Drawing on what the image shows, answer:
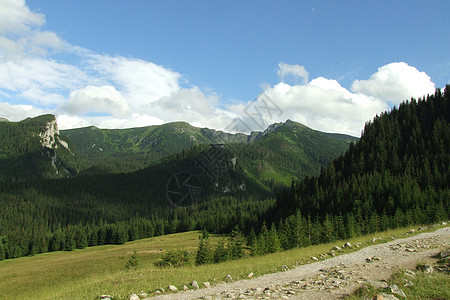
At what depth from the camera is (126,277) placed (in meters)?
19.6

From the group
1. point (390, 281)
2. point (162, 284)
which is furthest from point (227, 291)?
point (390, 281)

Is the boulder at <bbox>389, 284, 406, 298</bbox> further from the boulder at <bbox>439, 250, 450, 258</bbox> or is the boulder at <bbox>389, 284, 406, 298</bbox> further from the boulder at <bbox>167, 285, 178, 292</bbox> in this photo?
the boulder at <bbox>167, 285, 178, 292</bbox>

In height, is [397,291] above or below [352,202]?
above

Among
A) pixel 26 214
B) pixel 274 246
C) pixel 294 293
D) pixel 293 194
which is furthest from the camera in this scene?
pixel 26 214

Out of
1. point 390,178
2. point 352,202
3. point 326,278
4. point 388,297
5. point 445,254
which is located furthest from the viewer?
point 390,178

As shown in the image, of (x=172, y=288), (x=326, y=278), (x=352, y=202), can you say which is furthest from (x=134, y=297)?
(x=352, y=202)

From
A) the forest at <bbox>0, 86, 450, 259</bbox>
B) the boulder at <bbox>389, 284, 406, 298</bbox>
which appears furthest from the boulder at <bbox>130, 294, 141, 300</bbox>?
the forest at <bbox>0, 86, 450, 259</bbox>

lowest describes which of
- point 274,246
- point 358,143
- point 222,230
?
point 222,230

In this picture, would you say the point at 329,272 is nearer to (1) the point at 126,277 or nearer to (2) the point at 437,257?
(2) the point at 437,257

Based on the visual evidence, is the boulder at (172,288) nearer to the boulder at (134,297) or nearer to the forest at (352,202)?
the boulder at (134,297)

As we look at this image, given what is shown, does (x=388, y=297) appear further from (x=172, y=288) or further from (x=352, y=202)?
(x=352, y=202)

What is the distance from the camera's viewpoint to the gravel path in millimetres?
12992

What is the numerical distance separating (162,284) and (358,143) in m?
149

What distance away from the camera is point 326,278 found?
15383mm
